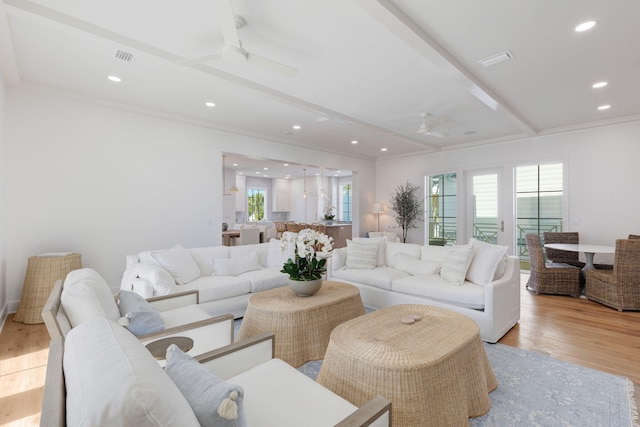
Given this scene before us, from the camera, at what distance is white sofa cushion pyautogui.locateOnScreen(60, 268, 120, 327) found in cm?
164

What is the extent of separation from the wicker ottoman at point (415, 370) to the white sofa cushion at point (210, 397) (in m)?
0.97

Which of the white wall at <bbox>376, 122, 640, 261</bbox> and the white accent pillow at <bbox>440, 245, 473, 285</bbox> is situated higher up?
the white wall at <bbox>376, 122, 640, 261</bbox>

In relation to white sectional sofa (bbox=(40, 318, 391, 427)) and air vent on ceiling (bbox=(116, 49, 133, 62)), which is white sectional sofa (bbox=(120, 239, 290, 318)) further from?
air vent on ceiling (bbox=(116, 49, 133, 62))

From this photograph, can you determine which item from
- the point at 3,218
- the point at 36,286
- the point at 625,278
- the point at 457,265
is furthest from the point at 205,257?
the point at 625,278

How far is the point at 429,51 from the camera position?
291 centimetres

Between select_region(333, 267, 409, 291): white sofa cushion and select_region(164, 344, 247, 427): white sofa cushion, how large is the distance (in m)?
3.08

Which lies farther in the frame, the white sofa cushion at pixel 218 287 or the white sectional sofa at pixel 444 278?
the white sofa cushion at pixel 218 287

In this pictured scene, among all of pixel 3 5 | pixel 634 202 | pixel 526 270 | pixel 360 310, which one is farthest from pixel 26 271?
pixel 634 202

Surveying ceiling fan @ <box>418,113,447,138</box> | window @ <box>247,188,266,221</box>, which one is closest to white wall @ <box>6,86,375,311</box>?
ceiling fan @ <box>418,113,447,138</box>

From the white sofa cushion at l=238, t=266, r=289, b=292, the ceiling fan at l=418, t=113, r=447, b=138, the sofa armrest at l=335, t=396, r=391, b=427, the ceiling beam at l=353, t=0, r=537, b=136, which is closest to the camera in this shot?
the sofa armrest at l=335, t=396, r=391, b=427

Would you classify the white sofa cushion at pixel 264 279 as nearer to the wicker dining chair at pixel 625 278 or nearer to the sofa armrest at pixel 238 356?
the sofa armrest at pixel 238 356

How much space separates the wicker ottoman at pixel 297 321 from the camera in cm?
262

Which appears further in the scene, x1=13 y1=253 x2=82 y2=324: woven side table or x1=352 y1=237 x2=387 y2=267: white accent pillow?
x1=352 y1=237 x2=387 y2=267: white accent pillow

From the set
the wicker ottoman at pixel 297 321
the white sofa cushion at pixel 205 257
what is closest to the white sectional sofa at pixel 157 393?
the wicker ottoman at pixel 297 321
